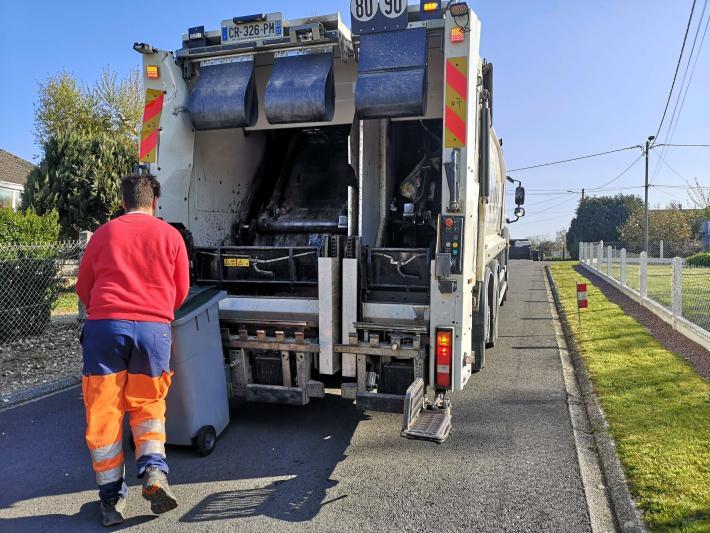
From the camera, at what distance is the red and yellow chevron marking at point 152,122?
4.61 metres

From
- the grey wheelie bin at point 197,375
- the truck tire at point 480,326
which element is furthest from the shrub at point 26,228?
the truck tire at point 480,326

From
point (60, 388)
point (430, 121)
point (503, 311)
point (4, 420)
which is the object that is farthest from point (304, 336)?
point (503, 311)

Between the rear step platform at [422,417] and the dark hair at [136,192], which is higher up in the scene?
the dark hair at [136,192]

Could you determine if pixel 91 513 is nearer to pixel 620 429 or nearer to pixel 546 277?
pixel 620 429

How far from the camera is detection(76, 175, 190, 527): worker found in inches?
118

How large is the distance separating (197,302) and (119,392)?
93cm

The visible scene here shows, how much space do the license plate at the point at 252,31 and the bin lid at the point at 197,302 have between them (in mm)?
1998

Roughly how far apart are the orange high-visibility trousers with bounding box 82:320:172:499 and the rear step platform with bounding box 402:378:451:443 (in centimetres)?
142

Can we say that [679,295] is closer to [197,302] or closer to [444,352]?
[444,352]

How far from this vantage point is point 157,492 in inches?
114

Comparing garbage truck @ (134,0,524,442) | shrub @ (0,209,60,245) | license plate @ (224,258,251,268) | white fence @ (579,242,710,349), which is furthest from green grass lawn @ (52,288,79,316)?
white fence @ (579,242,710,349)

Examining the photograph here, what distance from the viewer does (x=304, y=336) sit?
Result: 13.8 ft

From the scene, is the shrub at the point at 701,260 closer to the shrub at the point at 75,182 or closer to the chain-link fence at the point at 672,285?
the chain-link fence at the point at 672,285

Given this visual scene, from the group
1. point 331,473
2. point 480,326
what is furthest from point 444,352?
point 480,326
